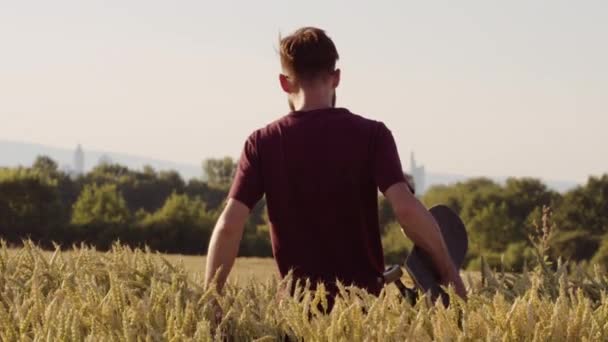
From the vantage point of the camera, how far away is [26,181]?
1469 inches

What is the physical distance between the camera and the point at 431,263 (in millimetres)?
3969

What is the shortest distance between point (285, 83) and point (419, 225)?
84 centimetres

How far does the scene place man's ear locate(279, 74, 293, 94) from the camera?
163 inches

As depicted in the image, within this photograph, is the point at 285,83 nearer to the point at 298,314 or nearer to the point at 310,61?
the point at 310,61

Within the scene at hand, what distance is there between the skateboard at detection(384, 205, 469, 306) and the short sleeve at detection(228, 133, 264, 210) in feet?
2.10

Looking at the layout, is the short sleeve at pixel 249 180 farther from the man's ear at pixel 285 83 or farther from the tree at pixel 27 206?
the tree at pixel 27 206

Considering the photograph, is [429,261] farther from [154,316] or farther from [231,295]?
[154,316]

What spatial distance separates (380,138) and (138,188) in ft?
183

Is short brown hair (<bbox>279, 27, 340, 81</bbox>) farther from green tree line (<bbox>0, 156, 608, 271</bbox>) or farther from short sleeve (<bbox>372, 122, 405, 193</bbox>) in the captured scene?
green tree line (<bbox>0, 156, 608, 271</bbox>)

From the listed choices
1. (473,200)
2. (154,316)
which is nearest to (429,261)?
(154,316)

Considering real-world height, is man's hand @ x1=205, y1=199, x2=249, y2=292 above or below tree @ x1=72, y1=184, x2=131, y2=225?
below

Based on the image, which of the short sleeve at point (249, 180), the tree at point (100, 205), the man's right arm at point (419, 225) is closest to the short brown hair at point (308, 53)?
the short sleeve at point (249, 180)

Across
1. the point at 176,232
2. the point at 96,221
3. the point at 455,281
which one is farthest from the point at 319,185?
the point at 176,232

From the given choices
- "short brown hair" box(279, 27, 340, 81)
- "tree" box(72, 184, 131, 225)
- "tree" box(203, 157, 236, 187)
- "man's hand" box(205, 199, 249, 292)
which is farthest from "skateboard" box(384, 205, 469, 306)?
"tree" box(203, 157, 236, 187)
